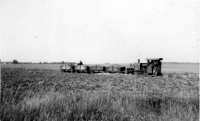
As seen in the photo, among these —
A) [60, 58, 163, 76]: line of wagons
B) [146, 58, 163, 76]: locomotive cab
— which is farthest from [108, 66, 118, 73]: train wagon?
[146, 58, 163, 76]: locomotive cab

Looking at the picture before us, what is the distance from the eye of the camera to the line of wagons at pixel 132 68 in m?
23.8

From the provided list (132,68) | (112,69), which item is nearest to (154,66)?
(132,68)

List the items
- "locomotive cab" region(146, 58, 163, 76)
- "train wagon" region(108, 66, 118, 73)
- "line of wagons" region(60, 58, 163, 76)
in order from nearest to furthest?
"locomotive cab" region(146, 58, 163, 76)
"line of wagons" region(60, 58, 163, 76)
"train wagon" region(108, 66, 118, 73)

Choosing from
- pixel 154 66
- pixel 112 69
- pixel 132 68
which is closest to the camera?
pixel 154 66

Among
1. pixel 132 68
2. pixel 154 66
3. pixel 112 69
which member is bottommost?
pixel 112 69

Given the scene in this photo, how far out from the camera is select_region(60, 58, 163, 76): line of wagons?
2383cm

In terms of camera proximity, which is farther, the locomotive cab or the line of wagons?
the line of wagons

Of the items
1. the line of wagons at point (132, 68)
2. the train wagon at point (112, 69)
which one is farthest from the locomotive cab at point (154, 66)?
the train wagon at point (112, 69)

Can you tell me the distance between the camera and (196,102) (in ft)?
21.0

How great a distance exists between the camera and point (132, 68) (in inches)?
1091

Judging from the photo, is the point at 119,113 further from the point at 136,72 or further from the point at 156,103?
the point at 136,72

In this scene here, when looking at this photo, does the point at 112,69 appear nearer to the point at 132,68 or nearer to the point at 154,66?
the point at 132,68

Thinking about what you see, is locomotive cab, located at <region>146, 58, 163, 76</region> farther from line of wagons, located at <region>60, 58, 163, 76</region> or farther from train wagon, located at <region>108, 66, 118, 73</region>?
train wagon, located at <region>108, 66, 118, 73</region>

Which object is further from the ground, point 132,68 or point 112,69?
point 132,68
